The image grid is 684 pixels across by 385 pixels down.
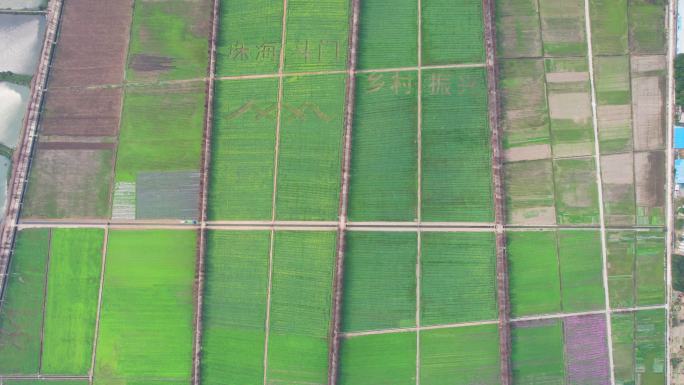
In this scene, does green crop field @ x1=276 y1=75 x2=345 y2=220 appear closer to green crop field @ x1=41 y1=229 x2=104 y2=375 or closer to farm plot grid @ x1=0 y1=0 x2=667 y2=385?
farm plot grid @ x1=0 y1=0 x2=667 y2=385

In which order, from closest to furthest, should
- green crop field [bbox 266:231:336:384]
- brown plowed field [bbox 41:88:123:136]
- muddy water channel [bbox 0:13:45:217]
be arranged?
green crop field [bbox 266:231:336:384]
brown plowed field [bbox 41:88:123:136]
muddy water channel [bbox 0:13:45:217]

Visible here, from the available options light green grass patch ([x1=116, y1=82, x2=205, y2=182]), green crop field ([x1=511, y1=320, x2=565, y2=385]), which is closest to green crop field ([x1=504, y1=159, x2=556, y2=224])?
green crop field ([x1=511, y1=320, x2=565, y2=385])

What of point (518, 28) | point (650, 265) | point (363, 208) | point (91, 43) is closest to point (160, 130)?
point (91, 43)

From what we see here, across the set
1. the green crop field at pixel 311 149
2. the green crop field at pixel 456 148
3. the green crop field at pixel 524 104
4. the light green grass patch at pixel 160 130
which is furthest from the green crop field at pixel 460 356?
the light green grass patch at pixel 160 130

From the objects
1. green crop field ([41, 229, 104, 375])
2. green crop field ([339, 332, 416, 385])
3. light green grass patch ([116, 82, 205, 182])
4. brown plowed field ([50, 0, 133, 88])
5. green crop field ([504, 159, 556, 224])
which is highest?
brown plowed field ([50, 0, 133, 88])

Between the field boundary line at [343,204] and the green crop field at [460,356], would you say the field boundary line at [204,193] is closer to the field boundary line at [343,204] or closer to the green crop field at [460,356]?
the field boundary line at [343,204]
